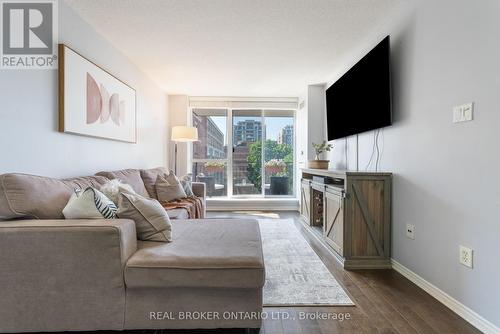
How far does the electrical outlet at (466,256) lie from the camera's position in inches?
64.9

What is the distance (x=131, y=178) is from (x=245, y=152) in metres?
2.94

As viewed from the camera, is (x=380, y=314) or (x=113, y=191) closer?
(x=380, y=314)

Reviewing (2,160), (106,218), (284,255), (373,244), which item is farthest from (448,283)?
(2,160)

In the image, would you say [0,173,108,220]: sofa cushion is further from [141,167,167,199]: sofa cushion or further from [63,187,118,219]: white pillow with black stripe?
[141,167,167,199]: sofa cushion

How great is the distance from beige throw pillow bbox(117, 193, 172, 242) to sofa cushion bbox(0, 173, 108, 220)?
1.23 ft

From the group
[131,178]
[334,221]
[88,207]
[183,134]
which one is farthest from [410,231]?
[183,134]

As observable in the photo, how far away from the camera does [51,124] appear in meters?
2.17

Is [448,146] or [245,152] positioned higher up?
[245,152]

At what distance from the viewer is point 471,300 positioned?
64.5 inches

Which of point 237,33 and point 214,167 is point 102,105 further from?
point 214,167

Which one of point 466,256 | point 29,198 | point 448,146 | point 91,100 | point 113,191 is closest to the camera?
point 29,198

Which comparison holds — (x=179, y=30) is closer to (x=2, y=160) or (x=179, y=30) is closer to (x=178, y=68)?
(x=178, y=68)

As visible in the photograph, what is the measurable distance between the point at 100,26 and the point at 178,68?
128 centimetres

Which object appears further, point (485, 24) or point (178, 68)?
point (178, 68)
